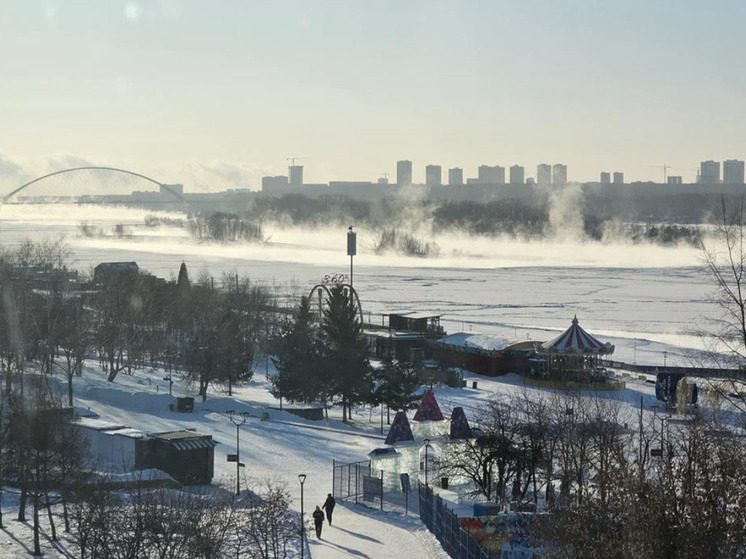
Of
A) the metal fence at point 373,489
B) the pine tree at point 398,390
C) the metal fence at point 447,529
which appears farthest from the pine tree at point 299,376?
the metal fence at point 447,529

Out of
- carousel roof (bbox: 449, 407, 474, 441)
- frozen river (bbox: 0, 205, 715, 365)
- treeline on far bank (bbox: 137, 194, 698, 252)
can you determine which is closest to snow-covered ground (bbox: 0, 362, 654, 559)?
carousel roof (bbox: 449, 407, 474, 441)

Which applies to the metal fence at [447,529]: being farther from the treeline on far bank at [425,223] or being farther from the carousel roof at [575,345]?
the treeline on far bank at [425,223]

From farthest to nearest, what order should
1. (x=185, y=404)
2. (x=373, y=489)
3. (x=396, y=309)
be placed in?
(x=396, y=309) → (x=185, y=404) → (x=373, y=489)

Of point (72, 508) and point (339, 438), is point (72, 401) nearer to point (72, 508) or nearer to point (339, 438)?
point (339, 438)

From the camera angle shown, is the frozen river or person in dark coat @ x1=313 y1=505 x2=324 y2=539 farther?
the frozen river

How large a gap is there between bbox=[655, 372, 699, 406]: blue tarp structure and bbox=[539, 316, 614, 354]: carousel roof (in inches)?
149

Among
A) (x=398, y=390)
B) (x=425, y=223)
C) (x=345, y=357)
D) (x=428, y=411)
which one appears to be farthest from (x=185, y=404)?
(x=425, y=223)

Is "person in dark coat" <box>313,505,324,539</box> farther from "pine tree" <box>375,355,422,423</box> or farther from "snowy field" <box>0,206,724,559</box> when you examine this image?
"pine tree" <box>375,355,422,423</box>

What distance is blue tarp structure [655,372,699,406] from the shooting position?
28672 millimetres

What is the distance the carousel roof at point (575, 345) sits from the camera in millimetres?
33531

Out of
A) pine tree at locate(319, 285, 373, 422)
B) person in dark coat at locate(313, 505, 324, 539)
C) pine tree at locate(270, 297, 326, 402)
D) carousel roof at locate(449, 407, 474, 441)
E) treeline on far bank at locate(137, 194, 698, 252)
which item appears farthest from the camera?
treeline on far bank at locate(137, 194, 698, 252)

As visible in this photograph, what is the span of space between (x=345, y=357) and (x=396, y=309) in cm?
2352

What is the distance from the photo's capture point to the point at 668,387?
28.9 m

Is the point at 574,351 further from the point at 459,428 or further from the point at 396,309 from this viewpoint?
the point at 396,309
